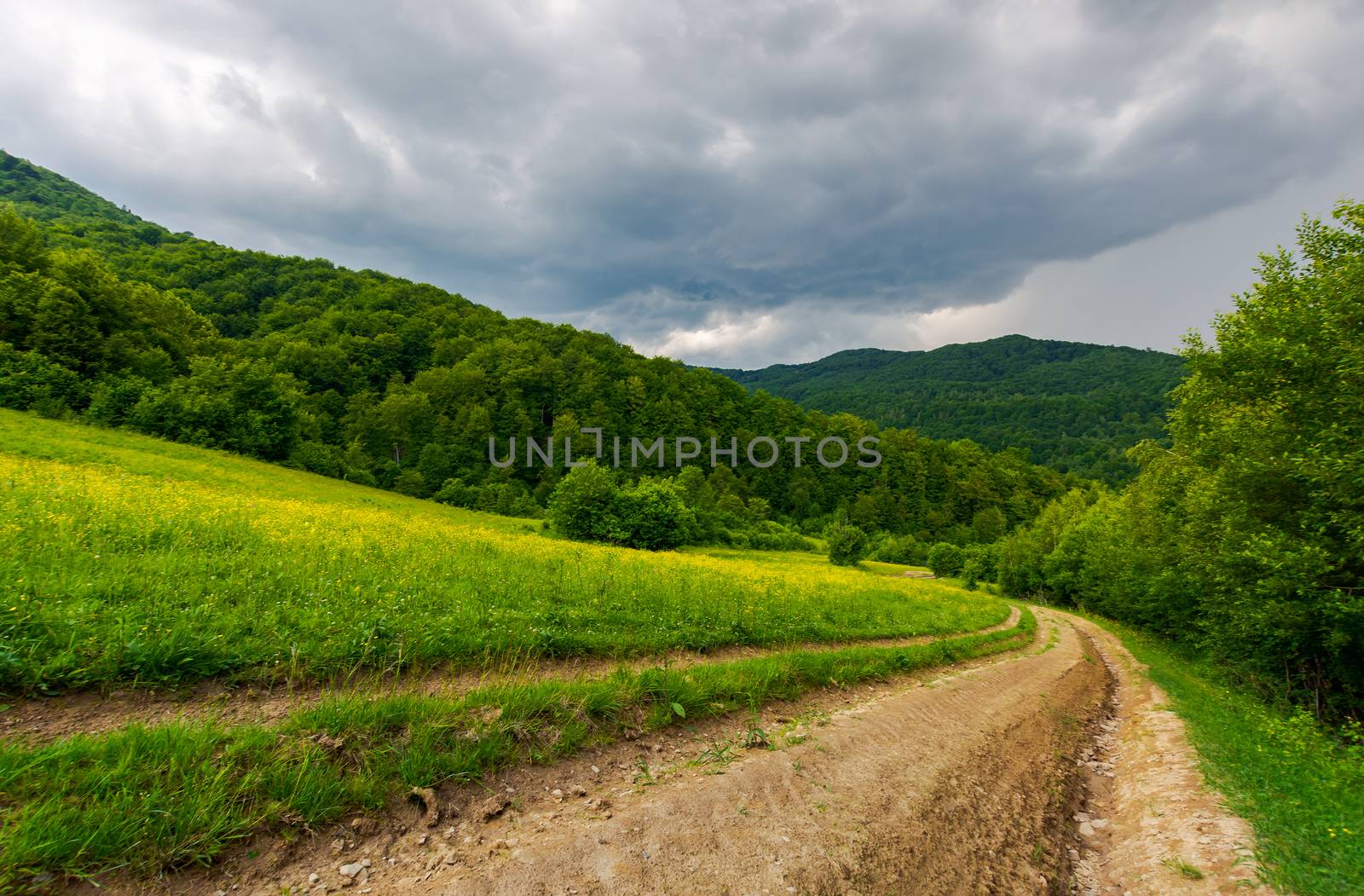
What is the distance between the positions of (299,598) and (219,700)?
304 cm

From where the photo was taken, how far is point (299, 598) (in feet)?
27.2

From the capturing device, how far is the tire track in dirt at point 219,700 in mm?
4574

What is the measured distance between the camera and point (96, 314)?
148ft

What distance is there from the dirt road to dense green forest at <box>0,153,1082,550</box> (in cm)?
3948

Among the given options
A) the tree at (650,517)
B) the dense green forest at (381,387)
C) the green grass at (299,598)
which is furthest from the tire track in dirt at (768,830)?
the dense green forest at (381,387)

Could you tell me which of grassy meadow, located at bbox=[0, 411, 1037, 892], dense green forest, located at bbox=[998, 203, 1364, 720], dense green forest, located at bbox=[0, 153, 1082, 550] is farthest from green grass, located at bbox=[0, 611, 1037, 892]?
dense green forest, located at bbox=[0, 153, 1082, 550]

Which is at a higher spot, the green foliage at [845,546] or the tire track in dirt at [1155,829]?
the tire track in dirt at [1155,829]

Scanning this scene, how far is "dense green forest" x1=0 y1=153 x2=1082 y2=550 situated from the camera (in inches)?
1626

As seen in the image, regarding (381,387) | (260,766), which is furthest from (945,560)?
(381,387)

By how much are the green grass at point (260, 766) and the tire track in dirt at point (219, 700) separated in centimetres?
44

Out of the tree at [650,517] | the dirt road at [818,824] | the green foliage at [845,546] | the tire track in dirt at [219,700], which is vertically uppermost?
the tire track in dirt at [219,700]

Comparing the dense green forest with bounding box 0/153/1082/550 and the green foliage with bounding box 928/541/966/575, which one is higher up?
the dense green forest with bounding box 0/153/1082/550

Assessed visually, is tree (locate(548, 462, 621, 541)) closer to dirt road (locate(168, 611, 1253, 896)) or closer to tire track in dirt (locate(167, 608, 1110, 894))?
dirt road (locate(168, 611, 1253, 896))

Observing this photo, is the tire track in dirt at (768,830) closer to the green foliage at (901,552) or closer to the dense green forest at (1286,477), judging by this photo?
the dense green forest at (1286,477)
